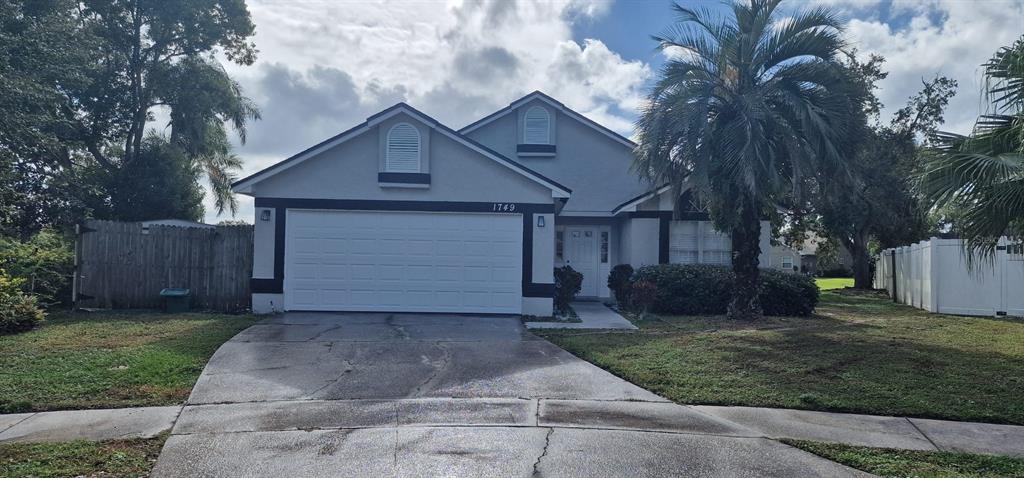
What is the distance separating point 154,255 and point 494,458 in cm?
1273

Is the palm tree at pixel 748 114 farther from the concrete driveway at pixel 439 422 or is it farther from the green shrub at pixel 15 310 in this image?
the green shrub at pixel 15 310

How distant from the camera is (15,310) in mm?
12109

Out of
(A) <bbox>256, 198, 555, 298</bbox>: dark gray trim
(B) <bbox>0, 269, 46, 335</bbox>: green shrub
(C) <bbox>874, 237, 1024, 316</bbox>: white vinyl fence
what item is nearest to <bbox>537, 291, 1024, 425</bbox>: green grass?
(C) <bbox>874, 237, 1024, 316</bbox>: white vinyl fence

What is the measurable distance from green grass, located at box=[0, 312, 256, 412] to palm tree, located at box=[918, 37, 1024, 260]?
10.4 m

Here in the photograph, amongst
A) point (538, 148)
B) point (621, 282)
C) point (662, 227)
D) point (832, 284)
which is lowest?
point (832, 284)

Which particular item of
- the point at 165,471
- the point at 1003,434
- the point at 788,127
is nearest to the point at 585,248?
the point at 788,127

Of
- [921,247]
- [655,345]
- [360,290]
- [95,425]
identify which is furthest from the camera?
[921,247]

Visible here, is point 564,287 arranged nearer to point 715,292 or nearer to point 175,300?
point 715,292

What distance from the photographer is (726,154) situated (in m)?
13.5

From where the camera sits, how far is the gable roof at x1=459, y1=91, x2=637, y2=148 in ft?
67.5

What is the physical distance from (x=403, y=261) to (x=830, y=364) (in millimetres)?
8946

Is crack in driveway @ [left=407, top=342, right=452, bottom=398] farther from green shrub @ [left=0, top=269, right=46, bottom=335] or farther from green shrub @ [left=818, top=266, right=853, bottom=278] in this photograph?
green shrub @ [left=818, top=266, right=853, bottom=278]

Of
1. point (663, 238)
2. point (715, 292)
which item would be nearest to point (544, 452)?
point (715, 292)

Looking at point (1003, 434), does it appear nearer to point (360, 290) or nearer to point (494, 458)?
point (494, 458)
